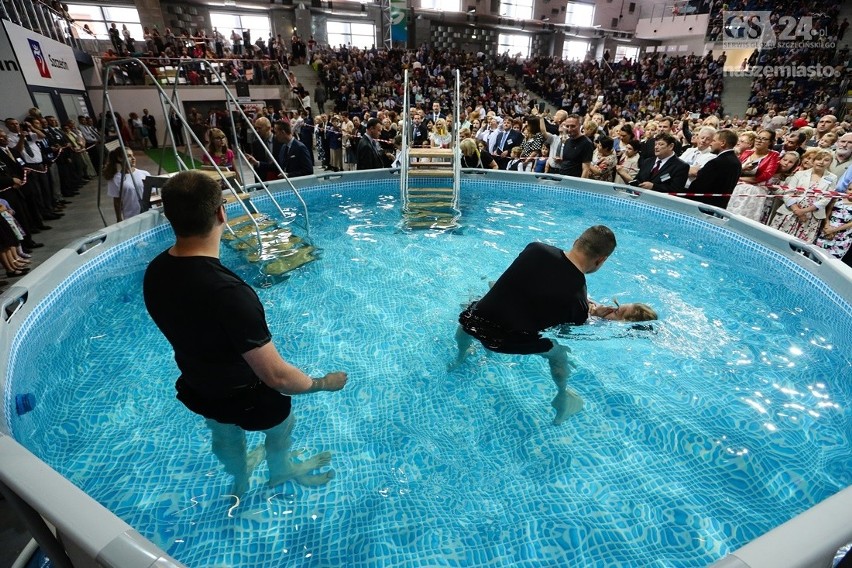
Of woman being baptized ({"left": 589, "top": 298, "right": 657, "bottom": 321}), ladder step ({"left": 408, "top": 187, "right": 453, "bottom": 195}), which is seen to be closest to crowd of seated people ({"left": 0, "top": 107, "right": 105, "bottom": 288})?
ladder step ({"left": 408, "top": 187, "right": 453, "bottom": 195})

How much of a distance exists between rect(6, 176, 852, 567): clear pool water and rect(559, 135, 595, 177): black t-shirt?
10.0 feet

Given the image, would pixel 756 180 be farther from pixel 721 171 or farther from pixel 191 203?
pixel 191 203

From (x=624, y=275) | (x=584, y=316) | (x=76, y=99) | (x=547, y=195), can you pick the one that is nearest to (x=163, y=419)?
(x=584, y=316)

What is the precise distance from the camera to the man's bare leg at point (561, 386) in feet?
9.01

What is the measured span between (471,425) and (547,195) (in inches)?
227

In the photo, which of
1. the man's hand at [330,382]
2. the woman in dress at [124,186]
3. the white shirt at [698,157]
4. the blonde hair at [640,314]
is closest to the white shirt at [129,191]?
the woman in dress at [124,186]

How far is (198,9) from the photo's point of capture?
21.4m

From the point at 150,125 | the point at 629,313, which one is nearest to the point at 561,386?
the point at 629,313

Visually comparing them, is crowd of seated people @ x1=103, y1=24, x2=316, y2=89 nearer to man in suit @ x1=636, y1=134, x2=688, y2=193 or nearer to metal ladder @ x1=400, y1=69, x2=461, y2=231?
metal ladder @ x1=400, y1=69, x2=461, y2=231

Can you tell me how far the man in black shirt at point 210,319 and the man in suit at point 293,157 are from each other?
5844mm

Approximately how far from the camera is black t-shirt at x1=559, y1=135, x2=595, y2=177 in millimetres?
6957

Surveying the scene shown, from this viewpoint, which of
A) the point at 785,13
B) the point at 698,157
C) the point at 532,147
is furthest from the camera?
the point at 785,13

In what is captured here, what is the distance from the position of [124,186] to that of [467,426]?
5308mm

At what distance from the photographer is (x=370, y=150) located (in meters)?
8.39
